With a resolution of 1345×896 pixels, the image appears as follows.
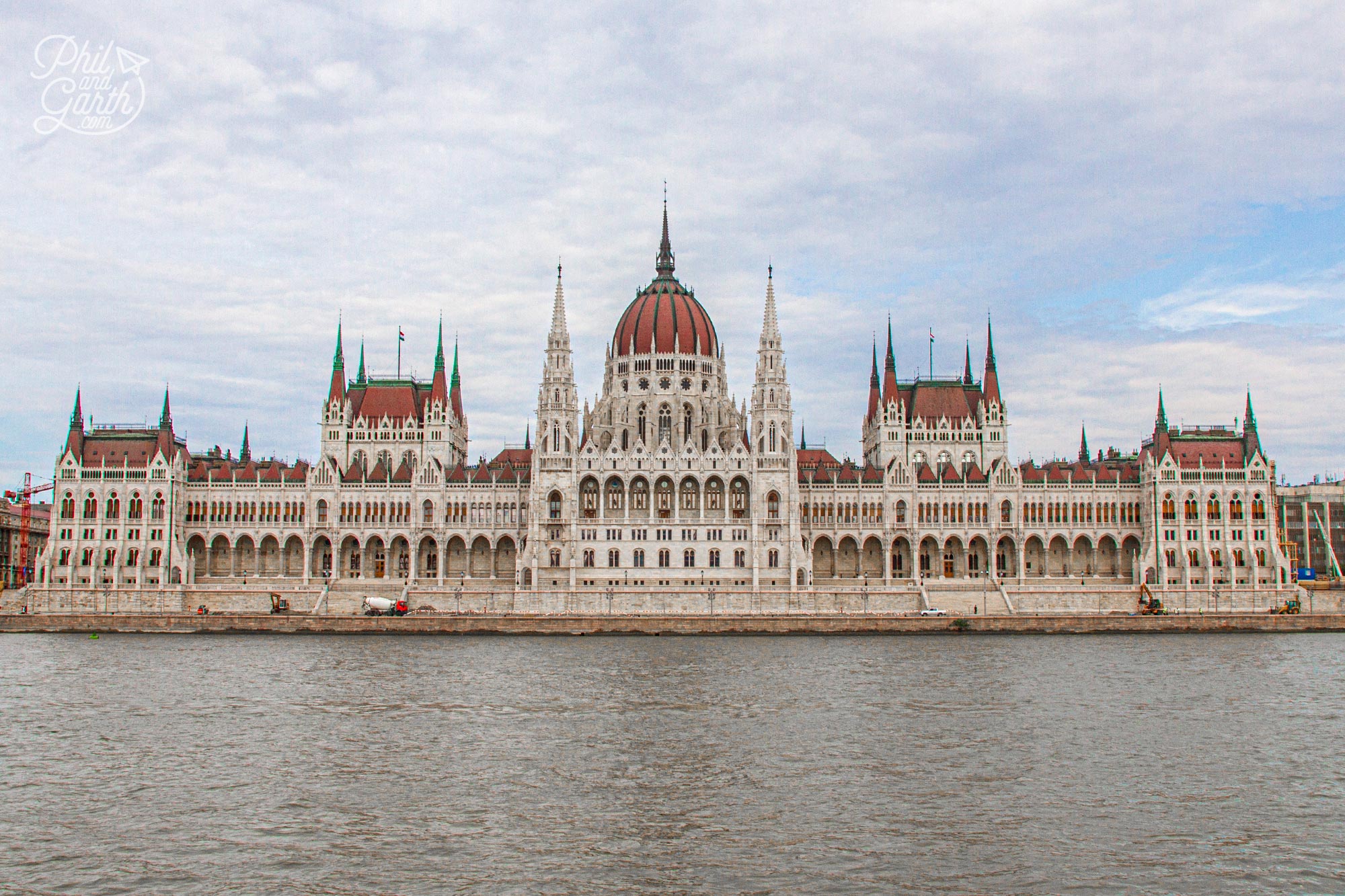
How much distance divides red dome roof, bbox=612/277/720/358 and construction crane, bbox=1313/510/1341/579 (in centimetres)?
5730

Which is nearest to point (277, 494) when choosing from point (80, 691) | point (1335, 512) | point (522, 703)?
point (80, 691)

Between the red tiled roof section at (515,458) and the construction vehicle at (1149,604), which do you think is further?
the red tiled roof section at (515,458)

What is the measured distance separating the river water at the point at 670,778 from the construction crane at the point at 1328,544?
191 ft

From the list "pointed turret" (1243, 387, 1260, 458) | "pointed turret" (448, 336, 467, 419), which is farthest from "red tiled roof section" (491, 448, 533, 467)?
"pointed turret" (1243, 387, 1260, 458)

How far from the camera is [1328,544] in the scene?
10669cm

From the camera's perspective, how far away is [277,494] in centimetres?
9669

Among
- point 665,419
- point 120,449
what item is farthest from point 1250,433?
point 120,449

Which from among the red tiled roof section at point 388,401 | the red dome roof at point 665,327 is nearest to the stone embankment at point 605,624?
the red tiled roof section at point 388,401

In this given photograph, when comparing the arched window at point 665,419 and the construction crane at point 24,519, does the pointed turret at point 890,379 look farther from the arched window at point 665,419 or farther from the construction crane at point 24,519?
Result: the construction crane at point 24,519

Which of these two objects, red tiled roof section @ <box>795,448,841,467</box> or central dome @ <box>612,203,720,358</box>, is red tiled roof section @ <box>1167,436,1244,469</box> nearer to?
red tiled roof section @ <box>795,448,841,467</box>

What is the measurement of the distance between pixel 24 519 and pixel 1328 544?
119m

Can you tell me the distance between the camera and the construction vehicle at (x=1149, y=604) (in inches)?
3135

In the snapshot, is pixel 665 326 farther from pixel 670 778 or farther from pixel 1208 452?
pixel 670 778

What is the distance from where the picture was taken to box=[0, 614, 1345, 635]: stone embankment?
75500 millimetres
